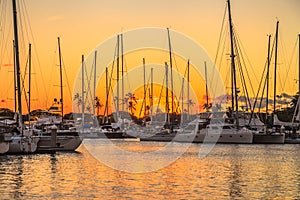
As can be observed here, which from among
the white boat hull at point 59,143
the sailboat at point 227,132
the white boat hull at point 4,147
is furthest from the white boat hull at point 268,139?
the white boat hull at point 4,147

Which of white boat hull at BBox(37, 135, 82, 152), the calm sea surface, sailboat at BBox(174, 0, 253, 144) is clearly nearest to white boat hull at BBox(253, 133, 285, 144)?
sailboat at BBox(174, 0, 253, 144)

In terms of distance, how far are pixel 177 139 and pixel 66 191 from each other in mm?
61735

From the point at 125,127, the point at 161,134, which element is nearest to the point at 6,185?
the point at 161,134

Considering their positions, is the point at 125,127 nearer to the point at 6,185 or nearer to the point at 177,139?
the point at 177,139

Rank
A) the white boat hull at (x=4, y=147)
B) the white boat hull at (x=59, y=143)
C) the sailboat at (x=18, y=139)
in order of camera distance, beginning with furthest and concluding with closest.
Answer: the white boat hull at (x=59, y=143) < the sailboat at (x=18, y=139) < the white boat hull at (x=4, y=147)

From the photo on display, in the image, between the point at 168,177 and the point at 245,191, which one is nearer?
the point at 245,191

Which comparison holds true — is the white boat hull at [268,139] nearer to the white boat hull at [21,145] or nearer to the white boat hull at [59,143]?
the white boat hull at [59,143]

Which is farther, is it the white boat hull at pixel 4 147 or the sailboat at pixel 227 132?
the sailboat at pixel 227 132

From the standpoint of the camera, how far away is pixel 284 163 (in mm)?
55188

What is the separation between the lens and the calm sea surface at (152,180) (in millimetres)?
33062

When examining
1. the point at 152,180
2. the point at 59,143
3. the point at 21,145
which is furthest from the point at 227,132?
the point at 152,180

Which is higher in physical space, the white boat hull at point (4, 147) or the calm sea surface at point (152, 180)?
the white boat hull at point (4, 147)

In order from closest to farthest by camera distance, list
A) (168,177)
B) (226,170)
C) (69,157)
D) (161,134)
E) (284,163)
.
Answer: (168,177), (226,170), (284,163), (69,157), (161,134)

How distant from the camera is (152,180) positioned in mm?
40000
